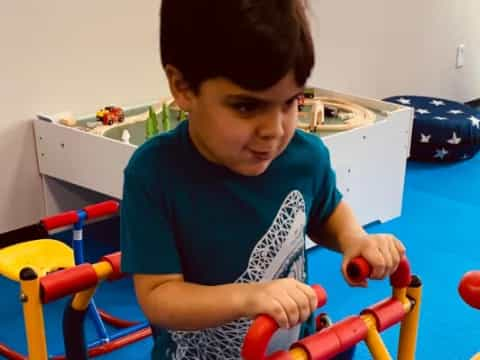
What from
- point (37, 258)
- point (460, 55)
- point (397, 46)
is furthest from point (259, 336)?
point (460, 55)

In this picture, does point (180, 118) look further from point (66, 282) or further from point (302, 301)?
point (302, 301)

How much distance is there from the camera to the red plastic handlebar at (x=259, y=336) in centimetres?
65

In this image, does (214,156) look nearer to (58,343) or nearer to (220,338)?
(220,338)

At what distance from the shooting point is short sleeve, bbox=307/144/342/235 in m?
0.90

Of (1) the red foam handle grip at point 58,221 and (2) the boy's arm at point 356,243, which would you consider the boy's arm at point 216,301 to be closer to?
(2) the boy's arm at point 356,243

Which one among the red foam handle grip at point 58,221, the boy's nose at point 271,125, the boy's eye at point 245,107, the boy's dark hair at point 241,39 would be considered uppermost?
the boy's dark hair at point 241,39

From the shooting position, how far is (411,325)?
37.2 inches

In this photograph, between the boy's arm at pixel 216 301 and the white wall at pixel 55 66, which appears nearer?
the boy's arm at pixel 216 301

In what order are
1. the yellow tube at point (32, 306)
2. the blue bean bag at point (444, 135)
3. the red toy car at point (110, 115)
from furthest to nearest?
the blue bean bag at point (444, 135), the red toy car at point (110, 115), the yellow tube at point (32, 306)

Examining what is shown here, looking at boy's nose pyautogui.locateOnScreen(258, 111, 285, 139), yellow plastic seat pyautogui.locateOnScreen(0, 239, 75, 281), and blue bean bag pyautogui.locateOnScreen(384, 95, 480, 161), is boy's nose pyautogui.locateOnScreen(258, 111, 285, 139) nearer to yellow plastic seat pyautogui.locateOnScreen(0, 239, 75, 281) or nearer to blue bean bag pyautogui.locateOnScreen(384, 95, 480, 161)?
yellow plastic seat pyautogui.locateOnScreen(0, 239, 75, 281)

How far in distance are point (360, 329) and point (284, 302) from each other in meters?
0.21

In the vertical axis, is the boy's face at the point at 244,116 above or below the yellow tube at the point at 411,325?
above

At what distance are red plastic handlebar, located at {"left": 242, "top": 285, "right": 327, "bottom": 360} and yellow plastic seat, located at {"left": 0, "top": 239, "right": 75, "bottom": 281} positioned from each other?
91 cm

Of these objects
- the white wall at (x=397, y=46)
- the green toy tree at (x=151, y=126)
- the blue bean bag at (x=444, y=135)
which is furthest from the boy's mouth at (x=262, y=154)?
the blue bean bag at (x=444, y=135)
